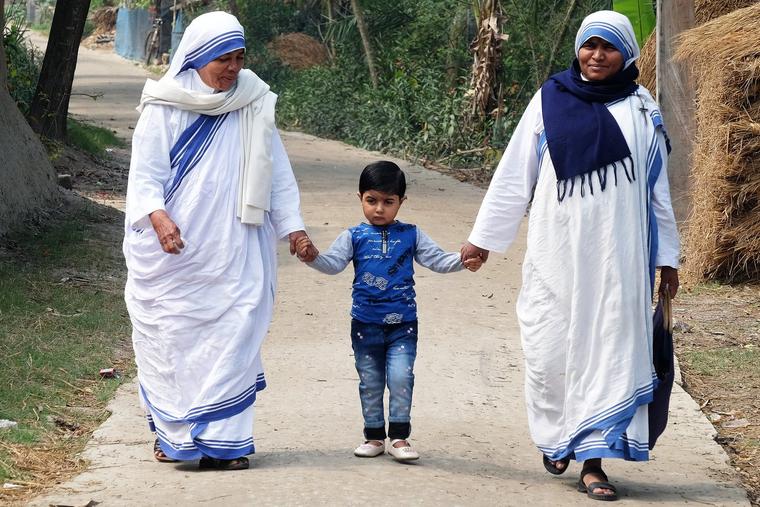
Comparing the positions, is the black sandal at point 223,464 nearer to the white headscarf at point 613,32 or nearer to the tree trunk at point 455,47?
the white headscarf at point 613,32

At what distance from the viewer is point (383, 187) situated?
4859 mm

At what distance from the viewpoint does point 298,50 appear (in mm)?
25438

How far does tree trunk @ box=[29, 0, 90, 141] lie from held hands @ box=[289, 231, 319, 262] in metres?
9.33

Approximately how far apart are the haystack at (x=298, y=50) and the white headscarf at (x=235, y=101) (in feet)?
66.0

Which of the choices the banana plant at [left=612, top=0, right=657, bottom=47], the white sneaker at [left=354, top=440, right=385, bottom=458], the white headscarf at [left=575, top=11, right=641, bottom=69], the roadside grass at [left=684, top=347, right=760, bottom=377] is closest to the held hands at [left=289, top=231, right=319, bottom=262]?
the white sneaker at [left=354, top=440, right=385, bottom=458]

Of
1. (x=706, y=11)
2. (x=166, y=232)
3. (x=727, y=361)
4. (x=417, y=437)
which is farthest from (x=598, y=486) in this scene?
(x=706, y=11)

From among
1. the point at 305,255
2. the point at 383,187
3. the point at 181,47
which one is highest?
the point at 181,47

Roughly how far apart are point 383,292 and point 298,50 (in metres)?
21.1

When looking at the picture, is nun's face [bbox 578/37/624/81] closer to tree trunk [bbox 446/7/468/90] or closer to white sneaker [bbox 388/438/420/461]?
white sneaker [bbox 388/438/420/461]

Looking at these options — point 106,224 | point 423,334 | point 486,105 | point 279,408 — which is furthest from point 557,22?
point 279,408

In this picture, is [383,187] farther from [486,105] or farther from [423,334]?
[486,105]

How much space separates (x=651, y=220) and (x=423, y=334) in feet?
10.0

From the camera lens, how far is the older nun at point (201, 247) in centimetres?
475

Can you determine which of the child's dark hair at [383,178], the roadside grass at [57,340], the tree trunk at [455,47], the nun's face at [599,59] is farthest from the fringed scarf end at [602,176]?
the tree trunk at [455,47]
